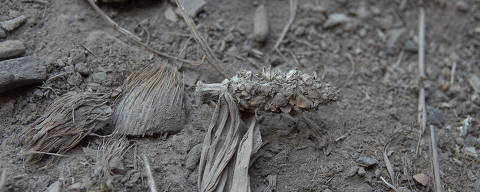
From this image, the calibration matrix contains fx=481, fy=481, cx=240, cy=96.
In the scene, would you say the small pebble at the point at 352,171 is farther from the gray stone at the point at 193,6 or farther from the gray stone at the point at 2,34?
the gray stone at the point at 2,34

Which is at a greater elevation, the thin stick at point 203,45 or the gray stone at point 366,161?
the thin stick at point 203,45

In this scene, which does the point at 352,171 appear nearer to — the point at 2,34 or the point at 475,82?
the point at 475,82

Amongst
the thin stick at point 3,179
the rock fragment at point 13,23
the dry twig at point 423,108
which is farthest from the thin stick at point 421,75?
the rock fragment at point 13,23

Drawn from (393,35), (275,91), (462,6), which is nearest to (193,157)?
(275,91)

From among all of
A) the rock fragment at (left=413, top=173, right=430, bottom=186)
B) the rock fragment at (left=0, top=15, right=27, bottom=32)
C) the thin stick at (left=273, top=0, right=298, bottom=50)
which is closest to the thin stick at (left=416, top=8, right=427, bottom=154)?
the rock fragment at (left=413, top=173, right=430, bottom=186)

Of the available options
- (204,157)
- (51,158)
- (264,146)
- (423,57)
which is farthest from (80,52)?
(423,57)

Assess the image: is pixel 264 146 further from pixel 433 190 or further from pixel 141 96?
pixel 433 190
